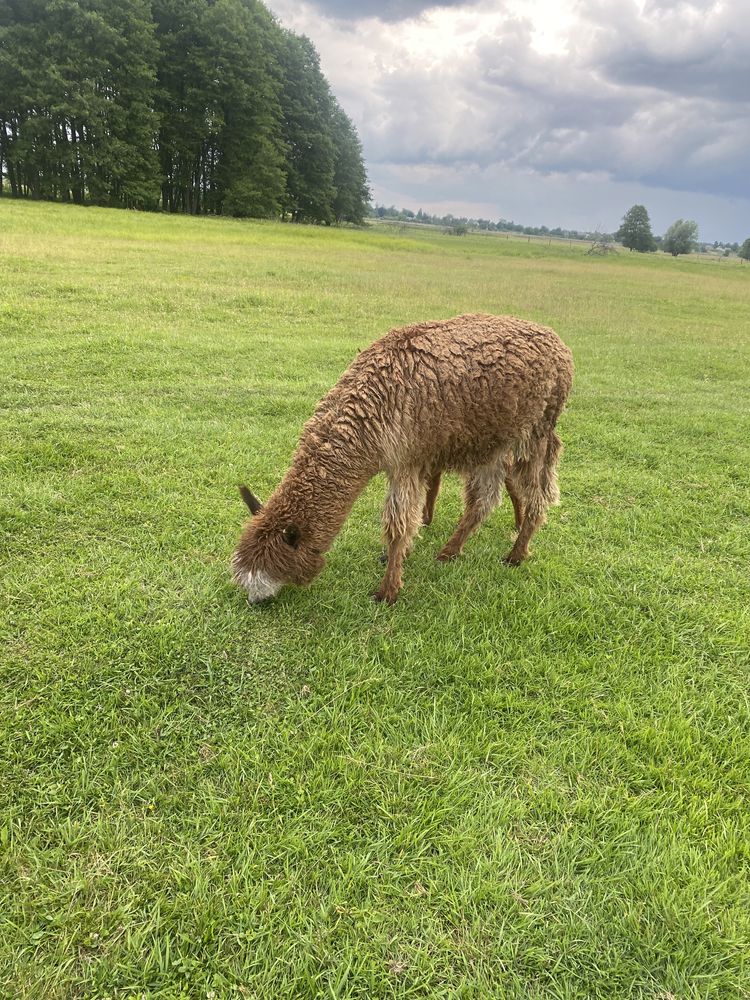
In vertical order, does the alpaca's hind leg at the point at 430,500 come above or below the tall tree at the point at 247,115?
below

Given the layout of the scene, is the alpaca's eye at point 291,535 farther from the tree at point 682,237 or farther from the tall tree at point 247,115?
the tree at point 682,237

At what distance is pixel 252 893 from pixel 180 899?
32cm

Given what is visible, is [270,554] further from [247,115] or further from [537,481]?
[247,115]

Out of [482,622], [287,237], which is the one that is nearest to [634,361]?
[482,622]

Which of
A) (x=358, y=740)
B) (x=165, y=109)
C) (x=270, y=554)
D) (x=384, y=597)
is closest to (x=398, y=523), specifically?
Result: (x=384, y=597)

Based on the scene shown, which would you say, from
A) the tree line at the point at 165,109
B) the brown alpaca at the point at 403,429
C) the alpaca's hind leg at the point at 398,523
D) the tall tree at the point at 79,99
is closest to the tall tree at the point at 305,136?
the tree line at the point at 165,109

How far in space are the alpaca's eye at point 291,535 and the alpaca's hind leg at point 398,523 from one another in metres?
0.81

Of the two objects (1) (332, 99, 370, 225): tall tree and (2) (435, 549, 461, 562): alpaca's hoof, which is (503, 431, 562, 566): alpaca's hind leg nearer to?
(2) (435, 549, 461, 562): alpaca's hoof

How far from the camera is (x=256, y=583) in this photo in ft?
13.1

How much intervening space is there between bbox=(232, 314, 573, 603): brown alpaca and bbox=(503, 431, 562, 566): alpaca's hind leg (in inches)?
9.8

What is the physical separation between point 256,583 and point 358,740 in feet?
4.55

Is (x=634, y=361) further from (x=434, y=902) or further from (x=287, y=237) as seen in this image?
(x=287, y=237)

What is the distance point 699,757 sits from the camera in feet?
10.6

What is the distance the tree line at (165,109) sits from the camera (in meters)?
43.6
